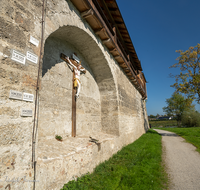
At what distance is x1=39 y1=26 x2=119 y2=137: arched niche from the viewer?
3.43m

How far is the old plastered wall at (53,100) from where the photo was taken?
173cm

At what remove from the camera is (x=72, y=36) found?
4164mm

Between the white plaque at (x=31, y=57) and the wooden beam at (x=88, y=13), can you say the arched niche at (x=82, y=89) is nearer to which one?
the wooden beam at (x=88, y=13)

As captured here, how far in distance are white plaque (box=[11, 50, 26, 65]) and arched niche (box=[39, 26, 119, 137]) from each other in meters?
1.38

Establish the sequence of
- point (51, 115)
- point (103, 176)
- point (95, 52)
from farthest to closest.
Result: point (95, 52)
point (51, 115)
point (103, 176)

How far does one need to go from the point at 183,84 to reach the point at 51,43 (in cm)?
1067

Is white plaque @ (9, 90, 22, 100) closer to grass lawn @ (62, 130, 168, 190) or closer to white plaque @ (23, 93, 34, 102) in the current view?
white plaque @ (23, 93, 34, 102)

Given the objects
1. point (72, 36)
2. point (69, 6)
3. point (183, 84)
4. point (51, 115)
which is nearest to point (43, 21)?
point (69, 6)

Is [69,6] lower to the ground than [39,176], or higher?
higher

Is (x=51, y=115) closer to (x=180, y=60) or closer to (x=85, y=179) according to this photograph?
(x=85, y=179)

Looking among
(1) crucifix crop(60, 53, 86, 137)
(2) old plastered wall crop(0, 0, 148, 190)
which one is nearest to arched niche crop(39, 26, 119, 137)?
(2) old plastered wall crop(0, 0, 148, 190)

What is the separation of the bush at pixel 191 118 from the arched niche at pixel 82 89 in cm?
2366

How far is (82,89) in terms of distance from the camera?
4.95m

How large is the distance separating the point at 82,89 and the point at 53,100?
1.56m
